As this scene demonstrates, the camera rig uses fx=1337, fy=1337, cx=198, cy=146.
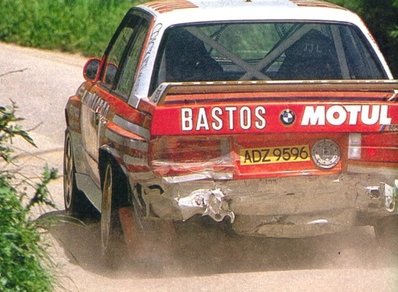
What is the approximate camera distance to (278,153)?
7887 millimetres

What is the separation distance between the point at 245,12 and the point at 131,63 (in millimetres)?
854

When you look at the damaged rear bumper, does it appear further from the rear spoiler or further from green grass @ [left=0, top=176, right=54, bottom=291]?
green grass @ [left=0, top=176, right=54, bottom=291]

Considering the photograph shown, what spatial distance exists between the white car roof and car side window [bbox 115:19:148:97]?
0.53 ft

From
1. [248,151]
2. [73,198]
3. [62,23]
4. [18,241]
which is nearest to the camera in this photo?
[18,241]

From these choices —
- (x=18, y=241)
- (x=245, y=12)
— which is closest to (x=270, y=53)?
(x=245, y=12)

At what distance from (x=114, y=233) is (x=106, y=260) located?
199 mm

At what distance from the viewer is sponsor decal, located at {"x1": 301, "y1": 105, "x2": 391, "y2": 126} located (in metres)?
7.81

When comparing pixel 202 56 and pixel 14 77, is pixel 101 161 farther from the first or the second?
pixel 14 77

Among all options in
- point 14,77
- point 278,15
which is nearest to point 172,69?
point 278,15

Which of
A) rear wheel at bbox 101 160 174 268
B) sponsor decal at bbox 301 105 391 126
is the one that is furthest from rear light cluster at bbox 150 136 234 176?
sponsor decal at bbox 301 105 391 126

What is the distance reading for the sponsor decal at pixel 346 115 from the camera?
781 centimetres

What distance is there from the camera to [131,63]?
895cm

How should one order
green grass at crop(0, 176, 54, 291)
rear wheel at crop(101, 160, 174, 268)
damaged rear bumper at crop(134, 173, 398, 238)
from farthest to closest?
1. rear wheel at crop(101, 160, 174, 268)
2. damaged rear bumper at crop(134, 173, 398, 238)
3. green grass at crop(0, 176, 54, 291)

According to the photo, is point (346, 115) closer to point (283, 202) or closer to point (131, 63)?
point (283, 202)
